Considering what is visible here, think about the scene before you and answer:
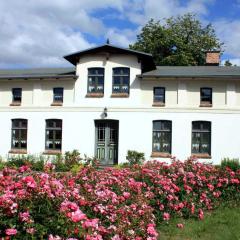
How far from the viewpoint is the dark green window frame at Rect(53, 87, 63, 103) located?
23.4 metres

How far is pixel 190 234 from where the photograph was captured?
8555mm

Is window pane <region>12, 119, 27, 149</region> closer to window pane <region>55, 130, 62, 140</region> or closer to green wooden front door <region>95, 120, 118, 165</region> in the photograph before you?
window pane <region>55, 130, 62, 140</region>

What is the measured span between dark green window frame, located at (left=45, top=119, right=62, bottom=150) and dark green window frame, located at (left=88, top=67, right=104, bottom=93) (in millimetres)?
2581

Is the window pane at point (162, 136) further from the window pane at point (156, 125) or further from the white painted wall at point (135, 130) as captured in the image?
the white painted wall at point (135, 130)

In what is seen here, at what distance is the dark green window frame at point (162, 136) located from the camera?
2177 centimetres

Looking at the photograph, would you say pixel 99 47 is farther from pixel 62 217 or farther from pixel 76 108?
pixel 62 217

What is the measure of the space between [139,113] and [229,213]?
1220 centimetres

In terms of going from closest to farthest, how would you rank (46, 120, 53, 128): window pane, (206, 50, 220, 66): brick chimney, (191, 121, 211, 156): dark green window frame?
(191, 121, 211, 156): dark green window frame, (46, 120, 53, 128): window pane, (206, 50, 220, 66): brick chimney

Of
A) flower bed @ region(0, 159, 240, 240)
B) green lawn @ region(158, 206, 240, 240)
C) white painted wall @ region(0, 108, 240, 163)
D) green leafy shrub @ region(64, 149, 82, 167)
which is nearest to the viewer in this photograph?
flower bed @ region(0, 159, 240, 240)

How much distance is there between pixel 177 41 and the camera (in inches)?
1601

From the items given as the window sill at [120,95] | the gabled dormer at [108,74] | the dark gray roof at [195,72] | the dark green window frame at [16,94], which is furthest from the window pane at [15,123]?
the dark gray roof at [195,72]

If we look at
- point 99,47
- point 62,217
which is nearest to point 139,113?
point 99,47

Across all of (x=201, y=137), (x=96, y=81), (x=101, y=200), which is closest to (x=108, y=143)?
(x=96, y=81)

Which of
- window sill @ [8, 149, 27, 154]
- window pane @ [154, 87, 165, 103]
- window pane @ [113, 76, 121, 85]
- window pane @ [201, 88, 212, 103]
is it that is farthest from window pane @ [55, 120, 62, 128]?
window pane @ [201, 88, 212, 103]
